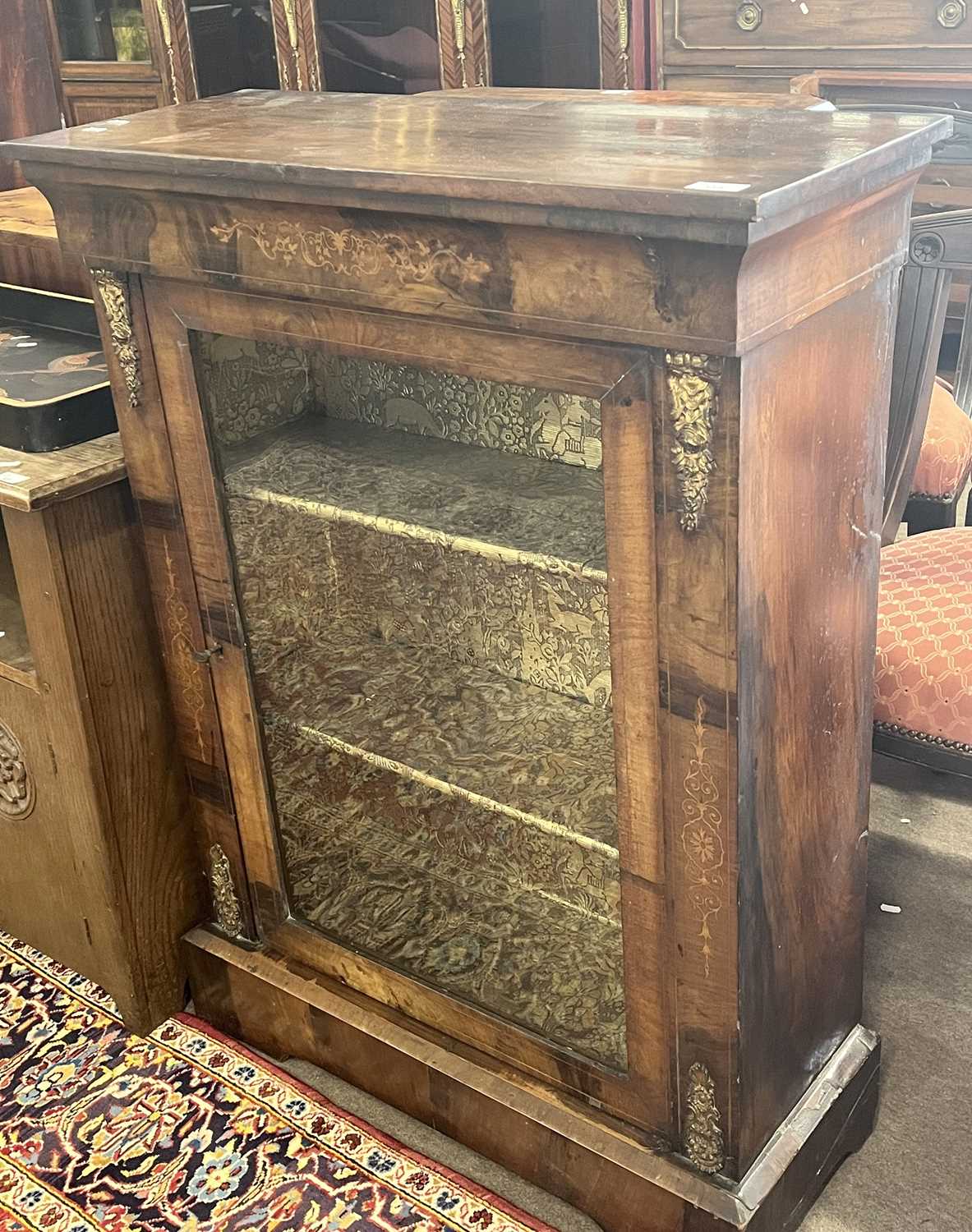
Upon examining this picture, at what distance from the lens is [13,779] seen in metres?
1.76

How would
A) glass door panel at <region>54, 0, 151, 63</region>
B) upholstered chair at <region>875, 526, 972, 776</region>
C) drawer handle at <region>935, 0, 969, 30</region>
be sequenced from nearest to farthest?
upholstered chair at <region>875, 526, 972, 776</region>
drawer handle at <region>935, 0, 969, 30</region>
glass door panel at <region>54, 0, 151, 63</region>

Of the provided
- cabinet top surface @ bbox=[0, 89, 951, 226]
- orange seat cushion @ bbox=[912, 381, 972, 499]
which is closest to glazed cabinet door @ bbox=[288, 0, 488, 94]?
orange seat cushion @ bbox=[912, 381, 972, 499]

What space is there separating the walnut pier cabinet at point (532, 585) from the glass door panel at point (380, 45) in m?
1.87

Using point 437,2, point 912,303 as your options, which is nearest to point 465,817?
point 912,303

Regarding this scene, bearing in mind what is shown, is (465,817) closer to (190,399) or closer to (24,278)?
(190,399)

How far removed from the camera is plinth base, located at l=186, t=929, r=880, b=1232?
4.39 feet

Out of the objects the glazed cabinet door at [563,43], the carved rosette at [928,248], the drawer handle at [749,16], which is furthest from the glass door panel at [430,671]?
the drawer handle at [749,16]

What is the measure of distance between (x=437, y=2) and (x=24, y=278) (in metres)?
1.79

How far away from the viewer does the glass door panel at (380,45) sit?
3.35m

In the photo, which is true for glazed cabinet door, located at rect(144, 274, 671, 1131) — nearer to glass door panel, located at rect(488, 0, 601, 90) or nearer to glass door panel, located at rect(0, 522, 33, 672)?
glass door panel, located at rect(0, 522, 33, 672)

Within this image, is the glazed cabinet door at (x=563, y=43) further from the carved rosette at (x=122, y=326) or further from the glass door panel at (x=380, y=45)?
the carved rosette at (x=122, y=326)

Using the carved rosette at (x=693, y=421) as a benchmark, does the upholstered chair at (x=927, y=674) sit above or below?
below

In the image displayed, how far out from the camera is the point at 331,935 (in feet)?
5.32

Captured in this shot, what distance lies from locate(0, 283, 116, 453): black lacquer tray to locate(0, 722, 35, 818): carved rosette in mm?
414
